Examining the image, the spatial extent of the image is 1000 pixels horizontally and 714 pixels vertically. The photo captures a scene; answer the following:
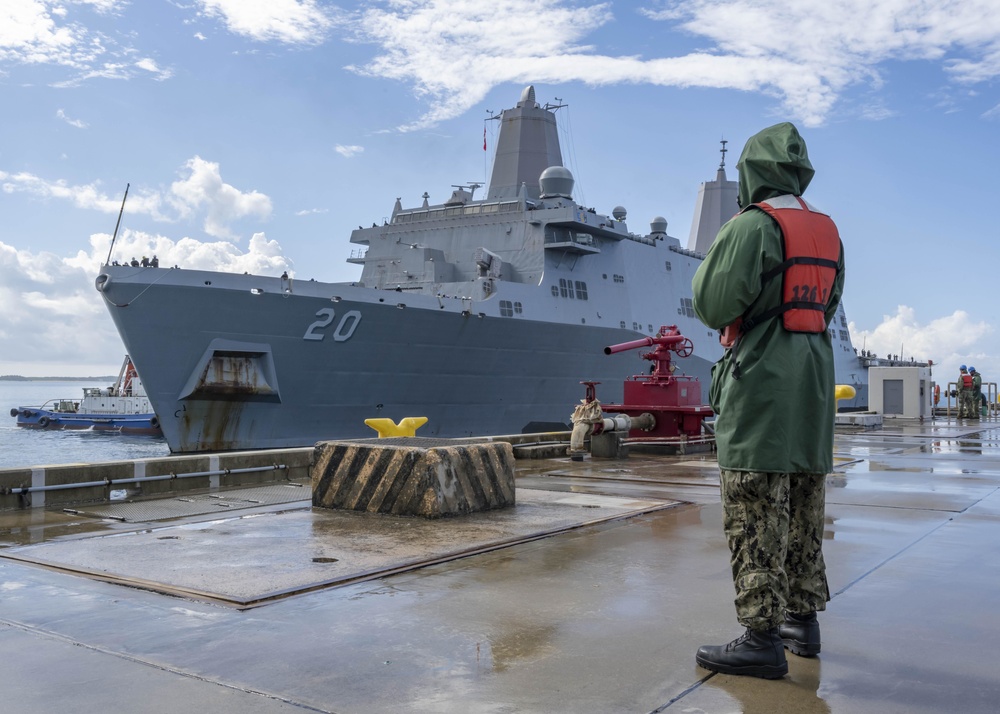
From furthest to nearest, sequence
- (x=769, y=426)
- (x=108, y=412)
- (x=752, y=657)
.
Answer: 1. (x=108, y=412)
2. (x=769, y=426)
3. (x=752, y=657)

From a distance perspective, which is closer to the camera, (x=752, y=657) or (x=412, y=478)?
(x=752, y=657)

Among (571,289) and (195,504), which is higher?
(571,289)

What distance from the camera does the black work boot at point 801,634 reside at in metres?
2.83

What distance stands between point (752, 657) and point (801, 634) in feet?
1.03

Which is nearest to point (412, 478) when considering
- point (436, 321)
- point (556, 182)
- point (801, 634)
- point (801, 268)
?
point (801, 634)

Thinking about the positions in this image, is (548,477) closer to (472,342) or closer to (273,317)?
(273,317)

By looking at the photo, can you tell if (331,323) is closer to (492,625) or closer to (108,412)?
(492,625)

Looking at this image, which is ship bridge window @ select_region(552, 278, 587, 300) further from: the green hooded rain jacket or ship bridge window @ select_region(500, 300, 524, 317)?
the green hooded rain jacket

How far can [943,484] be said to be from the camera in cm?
782

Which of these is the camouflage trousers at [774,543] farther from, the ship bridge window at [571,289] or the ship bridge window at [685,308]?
the ship bridge window at [685,308]

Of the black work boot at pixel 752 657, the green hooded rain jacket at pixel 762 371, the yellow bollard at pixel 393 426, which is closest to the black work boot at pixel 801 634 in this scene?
the black work boot at pixel 752 657

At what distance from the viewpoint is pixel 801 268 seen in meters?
2.87

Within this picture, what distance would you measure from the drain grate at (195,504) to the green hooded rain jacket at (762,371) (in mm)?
4176

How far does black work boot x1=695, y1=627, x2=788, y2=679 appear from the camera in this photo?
2.62 metres
